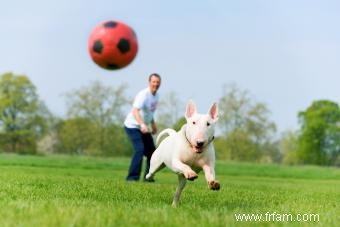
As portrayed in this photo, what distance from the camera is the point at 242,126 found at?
6681 centimetres

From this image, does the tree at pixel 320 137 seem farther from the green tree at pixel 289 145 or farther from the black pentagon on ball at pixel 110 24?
the black pentagon on ball at pixel 110 24

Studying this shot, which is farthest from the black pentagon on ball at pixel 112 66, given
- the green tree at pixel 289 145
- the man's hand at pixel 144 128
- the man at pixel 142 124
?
the green tree at pixel 289 145

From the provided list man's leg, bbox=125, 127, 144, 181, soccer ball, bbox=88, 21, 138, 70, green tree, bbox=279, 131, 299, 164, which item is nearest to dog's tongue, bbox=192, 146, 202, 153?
soccer ball, bbox=88, 21, 138, 70

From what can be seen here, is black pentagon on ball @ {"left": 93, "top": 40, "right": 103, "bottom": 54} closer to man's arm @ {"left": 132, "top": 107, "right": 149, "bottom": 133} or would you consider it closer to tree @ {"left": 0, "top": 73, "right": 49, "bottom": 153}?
man's arm @ {"left": 132, "top": 107, "right": 149, "bottom": 133}

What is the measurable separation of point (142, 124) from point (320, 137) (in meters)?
65.3

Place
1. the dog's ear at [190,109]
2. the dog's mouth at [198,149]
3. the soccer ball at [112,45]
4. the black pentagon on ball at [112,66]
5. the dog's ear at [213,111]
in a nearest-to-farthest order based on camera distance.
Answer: the dog's mouth at [198,149] < the dog's ear at [213,111] < the dog's ear at [190,109] < the soccer ball at [112,45] < the black pentagon on ball at [112,66]

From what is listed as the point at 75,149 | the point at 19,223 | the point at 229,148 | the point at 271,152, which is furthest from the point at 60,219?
the point at 271,152

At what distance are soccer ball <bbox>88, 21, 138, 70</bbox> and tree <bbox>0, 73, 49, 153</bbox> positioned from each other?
58.3m

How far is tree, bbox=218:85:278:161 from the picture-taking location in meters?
65.6

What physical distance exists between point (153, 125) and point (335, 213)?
731cm

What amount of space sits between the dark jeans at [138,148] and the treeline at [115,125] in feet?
163

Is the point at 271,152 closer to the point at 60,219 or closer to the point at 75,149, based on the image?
the point at 75,149

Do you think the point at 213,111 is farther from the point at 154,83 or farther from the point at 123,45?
the point at 154,83

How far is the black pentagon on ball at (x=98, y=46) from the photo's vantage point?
12555 millimetres
